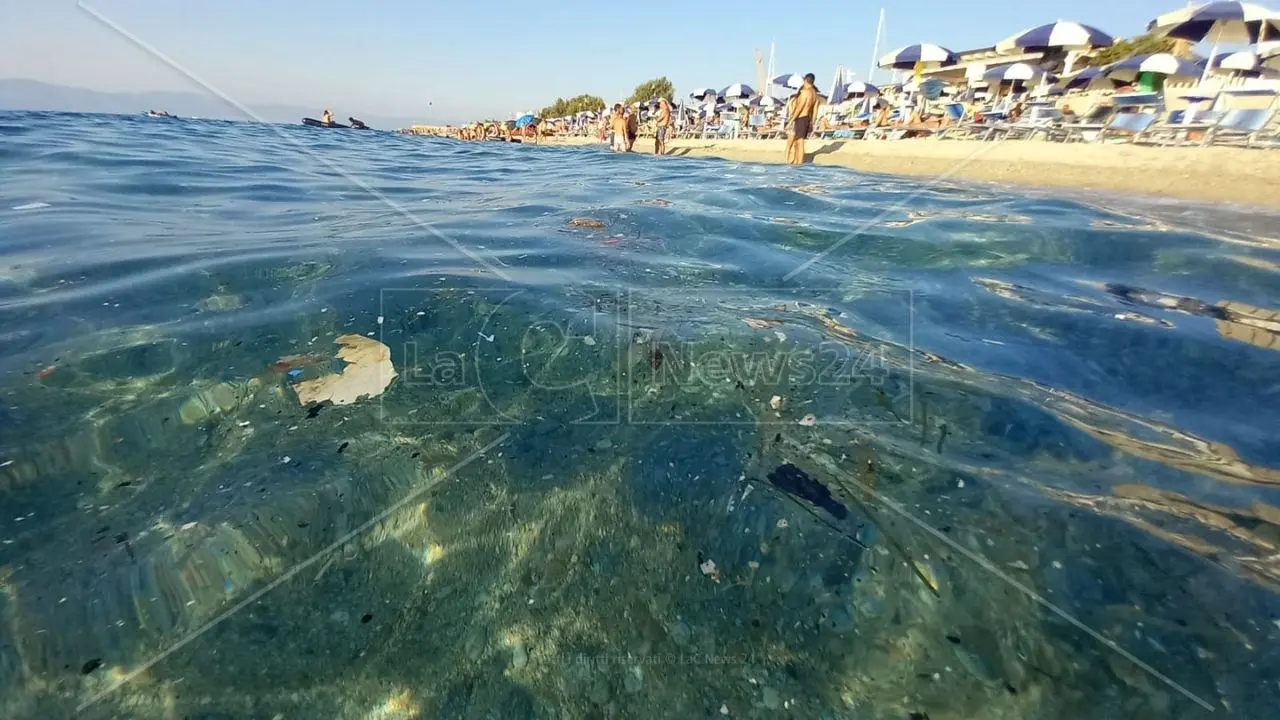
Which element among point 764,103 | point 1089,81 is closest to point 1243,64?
point 1089,81

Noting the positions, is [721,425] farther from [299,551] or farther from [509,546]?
[299,551]

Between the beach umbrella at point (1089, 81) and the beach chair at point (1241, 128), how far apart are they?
1058 centimetres

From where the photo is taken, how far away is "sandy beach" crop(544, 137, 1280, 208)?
25.1ft

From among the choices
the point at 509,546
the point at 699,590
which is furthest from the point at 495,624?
the point at 699,590

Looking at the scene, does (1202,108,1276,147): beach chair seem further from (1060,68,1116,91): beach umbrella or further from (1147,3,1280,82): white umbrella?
(1060,68,1116,91): beach umbrella

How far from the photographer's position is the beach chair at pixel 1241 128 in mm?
9398

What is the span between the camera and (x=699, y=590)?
1665mm

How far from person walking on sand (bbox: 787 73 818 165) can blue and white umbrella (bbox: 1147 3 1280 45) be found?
948 centimetres

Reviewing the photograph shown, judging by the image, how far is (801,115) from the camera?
11734 mm

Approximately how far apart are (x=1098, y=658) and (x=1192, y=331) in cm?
277

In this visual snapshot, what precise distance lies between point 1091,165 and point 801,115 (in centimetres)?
519

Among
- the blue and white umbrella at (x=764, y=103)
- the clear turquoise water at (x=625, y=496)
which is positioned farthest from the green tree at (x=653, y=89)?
the clear turquoise water at (x=625, y=496)

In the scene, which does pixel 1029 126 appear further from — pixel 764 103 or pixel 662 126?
pixel 764 103

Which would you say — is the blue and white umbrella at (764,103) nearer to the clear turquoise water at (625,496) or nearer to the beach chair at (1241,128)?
the beach chair at (1241,128)
